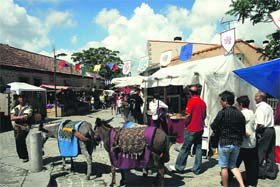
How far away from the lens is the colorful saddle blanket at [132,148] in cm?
698

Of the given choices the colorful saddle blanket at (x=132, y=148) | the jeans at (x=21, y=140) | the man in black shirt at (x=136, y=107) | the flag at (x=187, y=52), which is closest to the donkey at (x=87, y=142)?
the colorful saddle blanket at (x=132, y=148)

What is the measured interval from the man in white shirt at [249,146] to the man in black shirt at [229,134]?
50 centimetres

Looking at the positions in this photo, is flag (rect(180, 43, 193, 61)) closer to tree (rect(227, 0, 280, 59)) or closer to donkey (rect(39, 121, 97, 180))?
tree (rect(227, 0, 280, 59))

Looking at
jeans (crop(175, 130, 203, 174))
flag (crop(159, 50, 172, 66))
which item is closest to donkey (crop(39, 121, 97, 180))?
jeans (crop(175, 130, 203, 174))

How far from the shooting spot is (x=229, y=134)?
6.61m

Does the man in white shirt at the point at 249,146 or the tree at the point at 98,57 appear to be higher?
the tree at the point at 98,57

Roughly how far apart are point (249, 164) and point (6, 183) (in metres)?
4.76

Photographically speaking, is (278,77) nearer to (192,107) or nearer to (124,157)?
(192,107)

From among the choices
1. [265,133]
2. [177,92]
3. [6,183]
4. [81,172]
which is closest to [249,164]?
Answer: [265,133]

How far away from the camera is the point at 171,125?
12719mm

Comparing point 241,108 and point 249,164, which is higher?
point 241,108

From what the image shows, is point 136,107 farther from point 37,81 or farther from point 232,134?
point 37,81

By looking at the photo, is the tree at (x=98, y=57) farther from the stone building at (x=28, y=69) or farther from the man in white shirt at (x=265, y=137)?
the man in white shirt at (x=265, y=137)

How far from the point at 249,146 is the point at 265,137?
1.03 m
